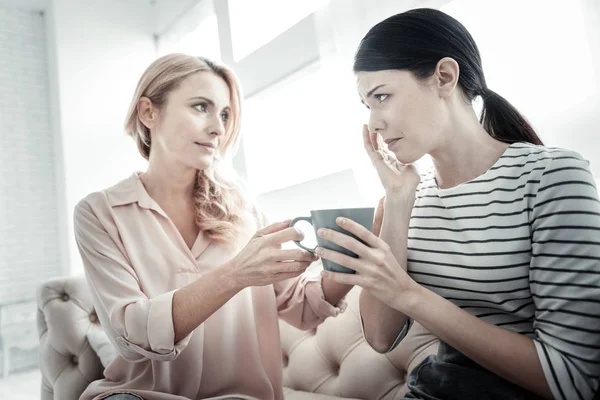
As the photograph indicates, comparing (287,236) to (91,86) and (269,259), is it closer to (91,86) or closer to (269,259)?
(269,259)

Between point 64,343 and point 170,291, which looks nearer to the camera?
point 170,291

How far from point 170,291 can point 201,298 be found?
0.67 ft

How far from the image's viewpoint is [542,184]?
85 cm

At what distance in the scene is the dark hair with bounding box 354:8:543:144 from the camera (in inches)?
39.0

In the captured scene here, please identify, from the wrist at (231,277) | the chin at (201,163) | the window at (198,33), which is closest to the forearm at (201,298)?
the wrist at (231,277)

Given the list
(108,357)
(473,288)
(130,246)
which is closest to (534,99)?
(473,288)

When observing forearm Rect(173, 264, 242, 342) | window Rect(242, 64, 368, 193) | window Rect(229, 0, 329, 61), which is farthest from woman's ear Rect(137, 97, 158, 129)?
window Rect(229, 0, 329, 61)

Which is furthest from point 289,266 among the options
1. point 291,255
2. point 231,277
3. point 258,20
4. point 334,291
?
point 258,20

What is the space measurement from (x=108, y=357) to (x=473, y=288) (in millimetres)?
1418

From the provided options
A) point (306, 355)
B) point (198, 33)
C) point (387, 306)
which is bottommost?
point (306, 355)

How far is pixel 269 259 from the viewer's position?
99cm

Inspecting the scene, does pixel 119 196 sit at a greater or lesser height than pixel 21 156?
lesser

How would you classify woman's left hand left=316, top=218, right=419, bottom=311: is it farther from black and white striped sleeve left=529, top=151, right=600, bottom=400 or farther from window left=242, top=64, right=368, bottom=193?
window left=242, top=64, right=368, bottom=193

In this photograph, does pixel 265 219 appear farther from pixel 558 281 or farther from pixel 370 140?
pixel 558 281
